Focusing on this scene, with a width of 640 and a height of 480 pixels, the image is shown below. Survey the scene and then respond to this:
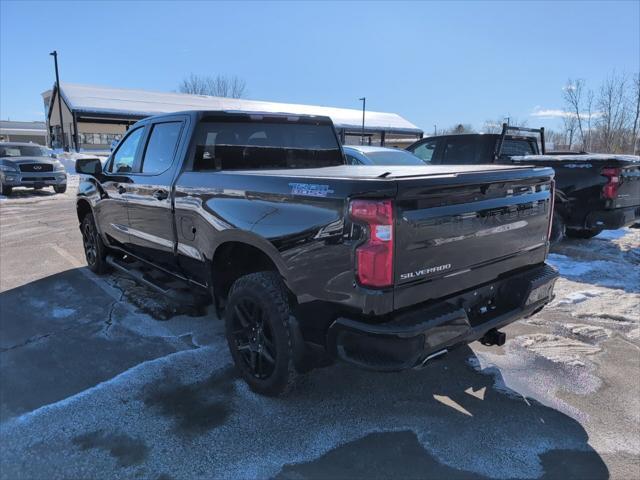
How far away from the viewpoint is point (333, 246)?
8.39 feet

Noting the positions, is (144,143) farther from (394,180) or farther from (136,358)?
(394,180)

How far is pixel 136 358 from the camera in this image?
12.9ft

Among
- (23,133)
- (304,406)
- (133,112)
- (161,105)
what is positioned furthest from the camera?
(23,133)

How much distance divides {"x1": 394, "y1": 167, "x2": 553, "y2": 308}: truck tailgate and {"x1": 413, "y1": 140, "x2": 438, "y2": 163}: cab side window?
6.33 metres

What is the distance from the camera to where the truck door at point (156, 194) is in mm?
4133

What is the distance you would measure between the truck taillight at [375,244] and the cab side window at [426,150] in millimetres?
7514

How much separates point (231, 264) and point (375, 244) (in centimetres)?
162

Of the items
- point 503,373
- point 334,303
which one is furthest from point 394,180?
point 503,373

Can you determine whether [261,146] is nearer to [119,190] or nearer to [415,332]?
[119,190]

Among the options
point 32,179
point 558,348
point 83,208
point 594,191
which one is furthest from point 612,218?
point 32,179

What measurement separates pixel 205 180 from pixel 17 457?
2052mm

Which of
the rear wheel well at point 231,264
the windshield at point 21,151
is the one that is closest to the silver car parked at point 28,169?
the windshield at point 21,151

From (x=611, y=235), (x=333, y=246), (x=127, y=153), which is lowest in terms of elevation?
(x=611, y=235)

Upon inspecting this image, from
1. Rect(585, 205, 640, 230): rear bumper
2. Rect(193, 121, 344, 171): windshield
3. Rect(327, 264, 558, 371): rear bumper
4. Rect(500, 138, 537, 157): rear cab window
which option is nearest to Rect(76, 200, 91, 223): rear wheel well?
Rect(193, 121, 344, 171): windshield
